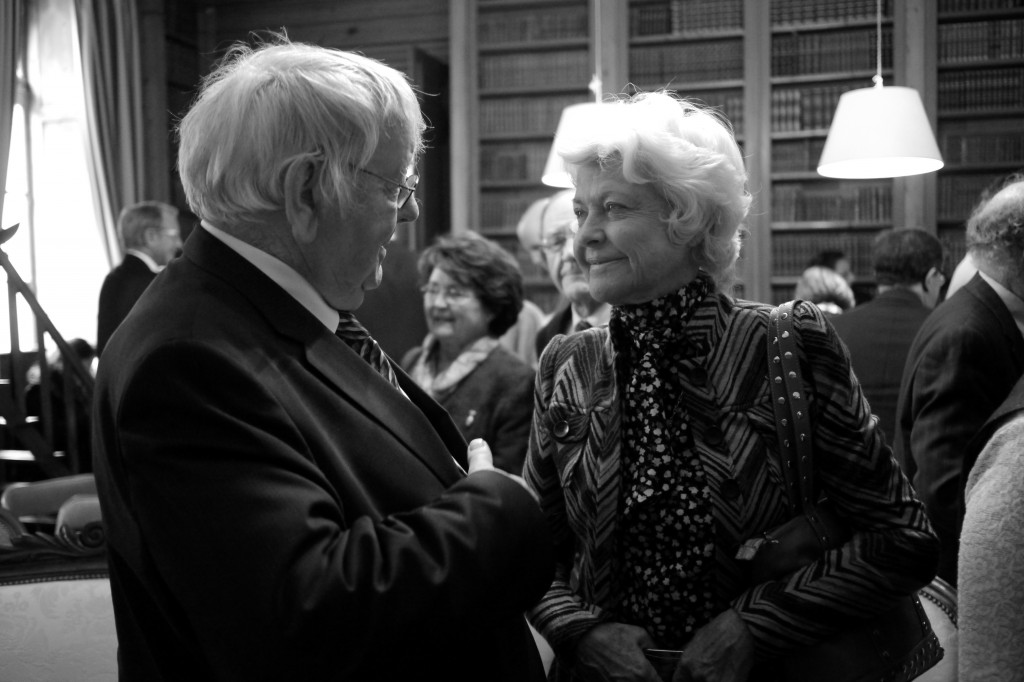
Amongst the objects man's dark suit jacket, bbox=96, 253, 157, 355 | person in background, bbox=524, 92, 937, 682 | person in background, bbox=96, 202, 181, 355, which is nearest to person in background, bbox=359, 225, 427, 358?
man's dark suit jacket, bbox=96, 253, 157, 355

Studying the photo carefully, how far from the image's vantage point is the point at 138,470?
1.00 m

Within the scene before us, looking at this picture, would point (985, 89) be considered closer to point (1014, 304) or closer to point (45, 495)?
point (1014, 304)

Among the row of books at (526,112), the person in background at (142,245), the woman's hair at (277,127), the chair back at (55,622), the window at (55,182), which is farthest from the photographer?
the row of books at (526,112)

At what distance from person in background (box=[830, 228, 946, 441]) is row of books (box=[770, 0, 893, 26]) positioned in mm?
3206

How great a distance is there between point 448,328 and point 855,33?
4.37 m

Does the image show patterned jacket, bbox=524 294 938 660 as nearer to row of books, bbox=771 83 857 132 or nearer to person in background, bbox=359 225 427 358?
person in background, bbox=359 225 427 358

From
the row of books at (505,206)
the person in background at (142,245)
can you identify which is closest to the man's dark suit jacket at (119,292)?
the person in background at (142,245)

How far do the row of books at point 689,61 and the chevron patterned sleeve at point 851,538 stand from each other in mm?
5225

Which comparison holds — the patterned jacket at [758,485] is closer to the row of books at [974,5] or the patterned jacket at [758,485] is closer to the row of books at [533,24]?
the row of books at [974,5]

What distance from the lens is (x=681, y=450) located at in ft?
5.04

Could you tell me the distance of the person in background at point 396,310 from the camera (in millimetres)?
3631

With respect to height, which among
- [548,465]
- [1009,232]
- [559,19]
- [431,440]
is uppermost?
[559,19]

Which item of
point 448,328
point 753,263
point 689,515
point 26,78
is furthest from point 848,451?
point 26,78

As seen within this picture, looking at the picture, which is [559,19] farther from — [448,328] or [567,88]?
[448,328]
